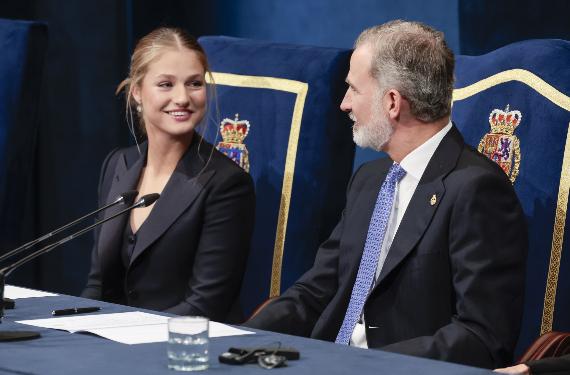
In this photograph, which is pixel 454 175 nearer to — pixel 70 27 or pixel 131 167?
pixel 131 167

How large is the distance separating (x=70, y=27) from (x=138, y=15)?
0.27m

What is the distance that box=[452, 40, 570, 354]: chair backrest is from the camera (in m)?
2.90

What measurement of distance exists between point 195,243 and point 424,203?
0.88 m

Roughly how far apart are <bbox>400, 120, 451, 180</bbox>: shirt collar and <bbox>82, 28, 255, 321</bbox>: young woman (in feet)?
2.36

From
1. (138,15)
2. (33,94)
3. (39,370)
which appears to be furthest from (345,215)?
(138,15)

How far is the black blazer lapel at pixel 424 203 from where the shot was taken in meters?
2.62

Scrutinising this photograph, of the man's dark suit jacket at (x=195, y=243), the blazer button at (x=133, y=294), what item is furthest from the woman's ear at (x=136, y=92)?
the blazer button at (x=133, y=294)

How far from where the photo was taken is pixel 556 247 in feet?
9.52

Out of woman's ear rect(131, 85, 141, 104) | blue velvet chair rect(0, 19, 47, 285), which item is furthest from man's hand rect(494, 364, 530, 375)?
blue velvet chair rect(0, 19, 47, 285)

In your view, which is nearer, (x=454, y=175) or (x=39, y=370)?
(x=39, y=370)

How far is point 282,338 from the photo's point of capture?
7.31 feet

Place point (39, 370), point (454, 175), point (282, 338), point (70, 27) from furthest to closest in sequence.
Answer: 1. point (70, 27)
2. point (454, 175)
3. point (282, 338)
4. point (39, 370)

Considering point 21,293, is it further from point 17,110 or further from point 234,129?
point 17,110

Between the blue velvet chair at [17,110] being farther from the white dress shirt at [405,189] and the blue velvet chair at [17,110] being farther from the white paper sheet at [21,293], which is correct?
the white dress shirt at [405,189]
